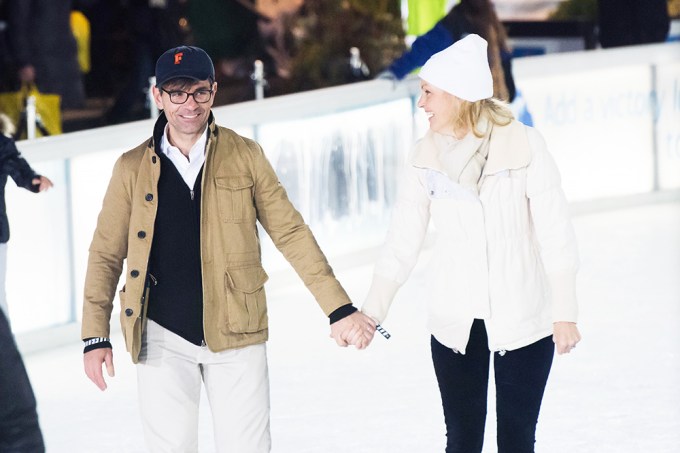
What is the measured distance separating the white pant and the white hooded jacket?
0.47 m

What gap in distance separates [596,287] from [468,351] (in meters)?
4.13

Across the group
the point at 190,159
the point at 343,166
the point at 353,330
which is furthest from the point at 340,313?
the point at 343,166

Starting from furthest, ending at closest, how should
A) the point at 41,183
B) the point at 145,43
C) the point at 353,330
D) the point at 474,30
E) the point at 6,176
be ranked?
the point at 145,43 < the point at 474,30 < the point at 41,183 < the point at 6,176 < the point at 353,330

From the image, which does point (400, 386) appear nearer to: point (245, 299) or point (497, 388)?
point (497, 388)

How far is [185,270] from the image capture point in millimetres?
3545

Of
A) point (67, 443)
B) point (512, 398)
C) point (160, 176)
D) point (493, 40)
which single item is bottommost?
point (67, 443)

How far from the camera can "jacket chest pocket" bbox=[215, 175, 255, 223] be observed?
3.53 meters

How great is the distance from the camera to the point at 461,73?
143 inches

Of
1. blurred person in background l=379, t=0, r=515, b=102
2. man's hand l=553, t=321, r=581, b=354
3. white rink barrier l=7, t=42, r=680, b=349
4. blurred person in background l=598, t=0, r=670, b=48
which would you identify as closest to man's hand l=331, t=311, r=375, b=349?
man's hand l=553, t=321, r=581, b=354

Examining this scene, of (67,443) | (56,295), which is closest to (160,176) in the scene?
(67,443)

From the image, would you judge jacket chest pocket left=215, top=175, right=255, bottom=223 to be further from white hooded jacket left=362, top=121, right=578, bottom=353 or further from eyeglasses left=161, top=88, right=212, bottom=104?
white hooded jacket left=362, top=121, right=578, bottom=353

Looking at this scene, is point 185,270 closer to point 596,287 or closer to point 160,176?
point 160,176

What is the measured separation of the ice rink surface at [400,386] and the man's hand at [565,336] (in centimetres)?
144

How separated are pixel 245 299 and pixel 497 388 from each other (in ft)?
2.14
